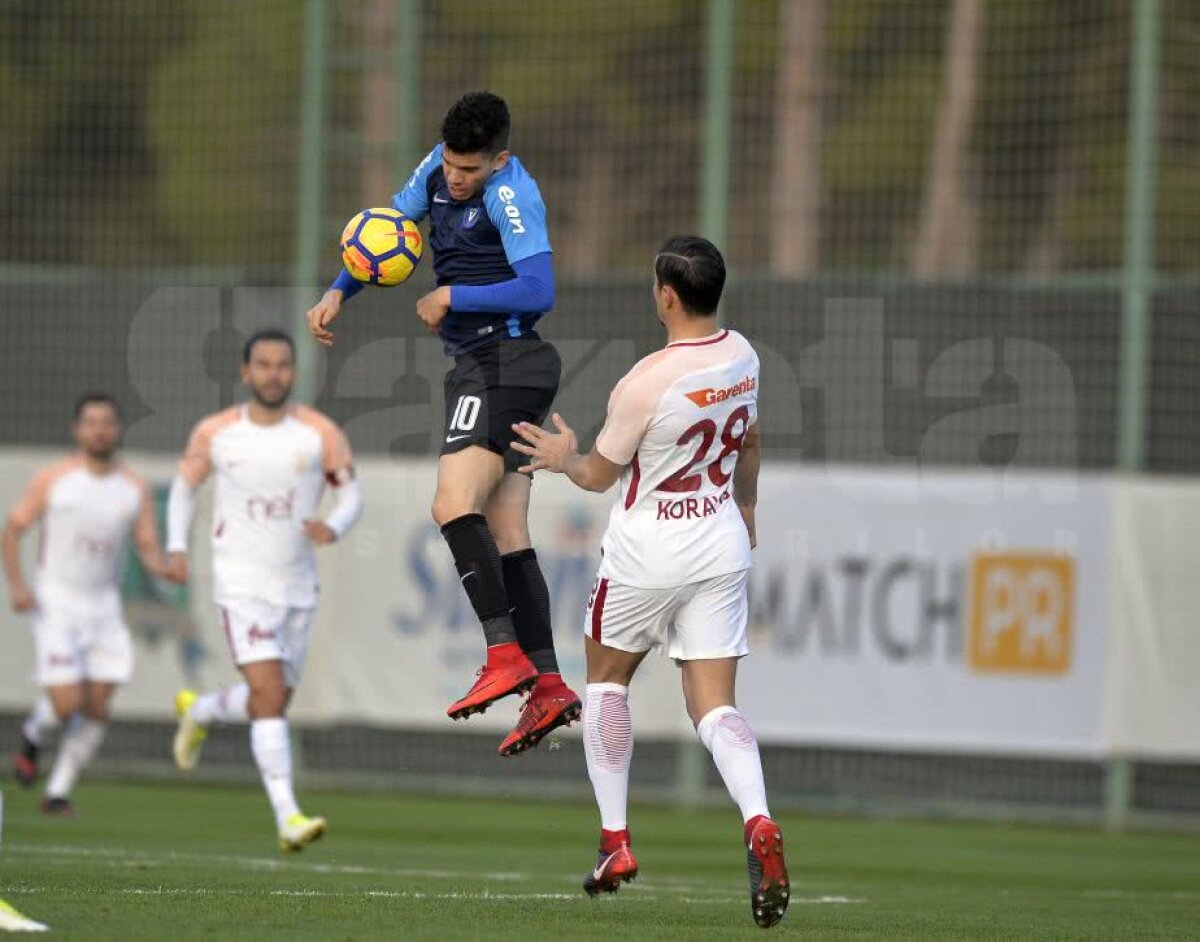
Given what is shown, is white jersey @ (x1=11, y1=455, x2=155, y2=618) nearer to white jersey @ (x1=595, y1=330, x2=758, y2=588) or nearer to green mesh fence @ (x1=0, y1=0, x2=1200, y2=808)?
green mesh fence @ (x1=0, y1=0, x2=1200, y2=808)

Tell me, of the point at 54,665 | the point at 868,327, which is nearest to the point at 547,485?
the point at 868,327

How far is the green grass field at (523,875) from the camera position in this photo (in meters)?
8.38

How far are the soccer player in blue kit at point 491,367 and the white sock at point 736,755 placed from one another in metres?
0.70

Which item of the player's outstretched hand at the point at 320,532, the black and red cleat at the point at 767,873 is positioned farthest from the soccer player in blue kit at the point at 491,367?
the player's outstretched hand at the point at 320,532

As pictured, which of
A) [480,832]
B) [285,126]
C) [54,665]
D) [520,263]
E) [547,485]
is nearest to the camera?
[520,263]

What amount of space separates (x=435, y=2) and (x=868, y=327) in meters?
4.40

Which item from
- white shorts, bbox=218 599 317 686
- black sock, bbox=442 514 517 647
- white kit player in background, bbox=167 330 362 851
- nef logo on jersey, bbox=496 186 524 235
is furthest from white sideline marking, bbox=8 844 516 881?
nef logo on jersey, bbox=496 186 524 235

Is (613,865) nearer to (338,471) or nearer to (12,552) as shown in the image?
(338,471)

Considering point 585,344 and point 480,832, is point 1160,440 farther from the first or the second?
point 480,832

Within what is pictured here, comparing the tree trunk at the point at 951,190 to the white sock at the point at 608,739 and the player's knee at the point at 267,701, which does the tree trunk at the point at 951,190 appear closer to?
the player's knee at the point at 267,701

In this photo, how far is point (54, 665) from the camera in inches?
603

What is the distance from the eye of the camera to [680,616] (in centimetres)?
882

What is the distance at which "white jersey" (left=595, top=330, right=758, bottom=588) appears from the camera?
8547 millimetres

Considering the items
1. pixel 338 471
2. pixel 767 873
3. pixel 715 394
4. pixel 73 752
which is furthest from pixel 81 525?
pixel 767 873
